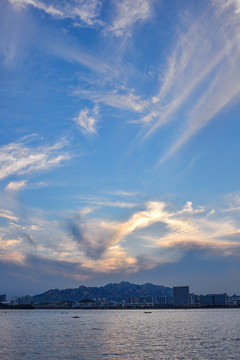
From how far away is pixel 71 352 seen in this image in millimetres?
69750

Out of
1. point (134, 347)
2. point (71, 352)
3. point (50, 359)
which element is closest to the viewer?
point (50, 359)

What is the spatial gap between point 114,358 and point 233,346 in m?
33.4

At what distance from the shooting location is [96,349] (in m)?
73.6

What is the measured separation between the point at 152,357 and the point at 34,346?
1254 inches

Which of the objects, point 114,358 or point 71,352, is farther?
point 71,352

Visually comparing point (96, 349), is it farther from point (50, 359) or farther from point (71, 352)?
point (50, 359)

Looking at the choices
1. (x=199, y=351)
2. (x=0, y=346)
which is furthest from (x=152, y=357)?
(x=0, y=346)

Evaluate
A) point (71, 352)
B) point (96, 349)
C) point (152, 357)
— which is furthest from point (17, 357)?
point (152, 357)

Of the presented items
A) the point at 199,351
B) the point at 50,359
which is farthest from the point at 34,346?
the point at 199,351

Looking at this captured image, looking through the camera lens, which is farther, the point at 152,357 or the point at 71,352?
the point at 71,352

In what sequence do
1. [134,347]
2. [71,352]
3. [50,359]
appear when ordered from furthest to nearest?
[134,347] → [71,352] → [50,359]

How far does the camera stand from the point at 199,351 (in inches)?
2805

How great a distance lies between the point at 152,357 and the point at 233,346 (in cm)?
2663

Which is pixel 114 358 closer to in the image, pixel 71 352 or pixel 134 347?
pixel 71 352
